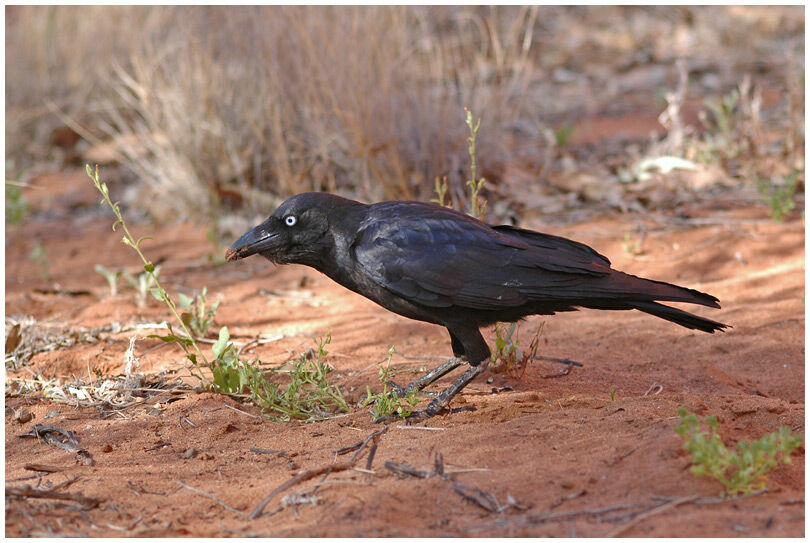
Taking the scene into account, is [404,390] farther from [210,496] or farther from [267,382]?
[210,496]

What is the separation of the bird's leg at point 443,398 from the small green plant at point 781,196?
11.5 feet

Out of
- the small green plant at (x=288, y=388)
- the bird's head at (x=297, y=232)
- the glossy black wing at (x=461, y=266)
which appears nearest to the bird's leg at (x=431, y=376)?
→ the small green plant at (x=288, y=388)

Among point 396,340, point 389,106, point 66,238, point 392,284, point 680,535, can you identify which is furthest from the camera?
point 66,238

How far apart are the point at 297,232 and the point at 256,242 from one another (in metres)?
0.18

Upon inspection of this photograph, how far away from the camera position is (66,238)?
25.7ft

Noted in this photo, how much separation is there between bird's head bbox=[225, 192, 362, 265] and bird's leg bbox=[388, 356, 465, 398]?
0.72 metres

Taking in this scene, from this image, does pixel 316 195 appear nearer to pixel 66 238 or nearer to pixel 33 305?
pixel 33 305

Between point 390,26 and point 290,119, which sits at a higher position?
point 390,26

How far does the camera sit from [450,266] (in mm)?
3371

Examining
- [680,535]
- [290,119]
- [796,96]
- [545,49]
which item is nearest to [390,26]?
[290,119]

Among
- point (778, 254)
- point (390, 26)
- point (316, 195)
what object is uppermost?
point (390, 26)

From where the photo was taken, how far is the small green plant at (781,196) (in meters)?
6.10

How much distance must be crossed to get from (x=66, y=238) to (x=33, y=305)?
240cm

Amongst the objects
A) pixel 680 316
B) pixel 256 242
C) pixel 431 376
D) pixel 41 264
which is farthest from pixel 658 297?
pixel 41 264
